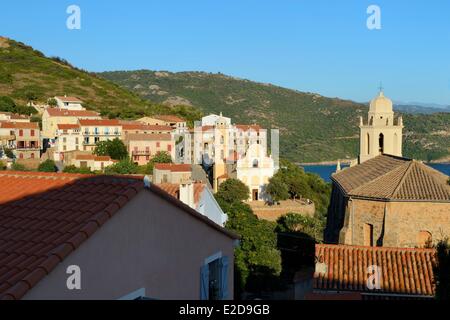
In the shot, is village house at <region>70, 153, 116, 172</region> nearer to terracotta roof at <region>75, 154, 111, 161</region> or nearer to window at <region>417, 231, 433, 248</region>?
terracotta roof at <region>75, 154, 111, 161</region>

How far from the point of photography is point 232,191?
Answer: 2084 inches

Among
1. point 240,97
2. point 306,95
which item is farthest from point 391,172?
point 306,95

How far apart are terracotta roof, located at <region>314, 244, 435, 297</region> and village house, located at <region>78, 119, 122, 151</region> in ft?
169

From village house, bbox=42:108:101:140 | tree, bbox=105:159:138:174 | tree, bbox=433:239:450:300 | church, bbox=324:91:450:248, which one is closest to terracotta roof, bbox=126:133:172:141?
tree, bbox=105:159:138:174

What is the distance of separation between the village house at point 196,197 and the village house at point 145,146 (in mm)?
36292

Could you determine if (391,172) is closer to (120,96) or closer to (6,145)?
(6,145)

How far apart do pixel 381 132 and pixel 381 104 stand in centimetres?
180

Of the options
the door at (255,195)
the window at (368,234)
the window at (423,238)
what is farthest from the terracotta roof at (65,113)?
the window at (423,238)

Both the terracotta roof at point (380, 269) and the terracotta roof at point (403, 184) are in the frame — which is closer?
the terracotta roof at point (380, 269)

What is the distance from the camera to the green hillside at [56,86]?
97062 millimetres

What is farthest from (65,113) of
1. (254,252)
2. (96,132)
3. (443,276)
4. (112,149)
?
(443,276)

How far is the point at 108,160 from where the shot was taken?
59.4 meters

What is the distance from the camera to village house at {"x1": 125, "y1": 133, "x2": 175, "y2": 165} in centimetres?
6600

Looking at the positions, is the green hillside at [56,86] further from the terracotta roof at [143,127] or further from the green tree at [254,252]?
the green tree at [254,252]
